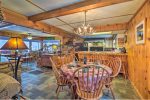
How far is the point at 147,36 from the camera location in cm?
220

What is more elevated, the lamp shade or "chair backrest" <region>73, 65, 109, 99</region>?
the lamp shade

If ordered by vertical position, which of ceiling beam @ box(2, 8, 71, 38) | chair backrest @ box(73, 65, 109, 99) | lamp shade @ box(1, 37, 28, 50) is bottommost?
chair backrest @ box(73, 65, 109, 99)

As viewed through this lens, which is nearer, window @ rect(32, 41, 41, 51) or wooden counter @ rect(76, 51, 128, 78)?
wooden counter @ rect(76, 51, 128, 78)

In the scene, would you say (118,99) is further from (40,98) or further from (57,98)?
(40,98)

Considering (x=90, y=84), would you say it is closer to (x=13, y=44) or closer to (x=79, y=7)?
(x=79, y=7)

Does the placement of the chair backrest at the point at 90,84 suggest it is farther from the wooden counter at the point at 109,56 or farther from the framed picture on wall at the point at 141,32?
the wooden counter at the point at 109,56

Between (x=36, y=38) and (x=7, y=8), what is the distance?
7.31 meters

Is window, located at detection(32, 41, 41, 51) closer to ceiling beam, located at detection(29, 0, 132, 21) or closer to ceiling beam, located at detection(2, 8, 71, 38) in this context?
ceiling beam, located at detection(2, 8, 71, 38)

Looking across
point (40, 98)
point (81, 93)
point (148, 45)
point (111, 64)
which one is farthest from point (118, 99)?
point (40, 98)

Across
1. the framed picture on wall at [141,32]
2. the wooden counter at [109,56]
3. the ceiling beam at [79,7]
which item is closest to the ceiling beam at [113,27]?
the wooden counter at [109,56]

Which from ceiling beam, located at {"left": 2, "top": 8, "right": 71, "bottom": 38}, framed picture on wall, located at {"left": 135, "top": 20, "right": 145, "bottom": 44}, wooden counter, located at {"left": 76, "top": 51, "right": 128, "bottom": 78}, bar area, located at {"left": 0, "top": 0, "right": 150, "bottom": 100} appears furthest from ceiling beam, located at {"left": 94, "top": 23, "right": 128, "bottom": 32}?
ceiling beam, located at {"left": 2, "top": 8, "right": 71, "bottom": 38}

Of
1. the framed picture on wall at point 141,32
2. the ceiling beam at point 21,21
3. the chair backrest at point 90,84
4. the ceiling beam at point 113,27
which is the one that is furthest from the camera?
the ceiling beam at point 113,27

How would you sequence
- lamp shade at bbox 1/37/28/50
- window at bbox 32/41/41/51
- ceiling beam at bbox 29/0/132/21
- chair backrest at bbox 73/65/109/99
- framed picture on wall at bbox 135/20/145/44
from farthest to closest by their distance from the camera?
window at bbox 32/41/41/51 → framed picture on wall at bbox 135/20/145/44 → lamp shade at bbox 1/37/28/50 → ceiling beam at bbox 29/0/132/21 → chair backrest at bbox 73/65/109/99

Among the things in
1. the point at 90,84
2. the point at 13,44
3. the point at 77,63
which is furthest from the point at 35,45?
the point at 90,84
